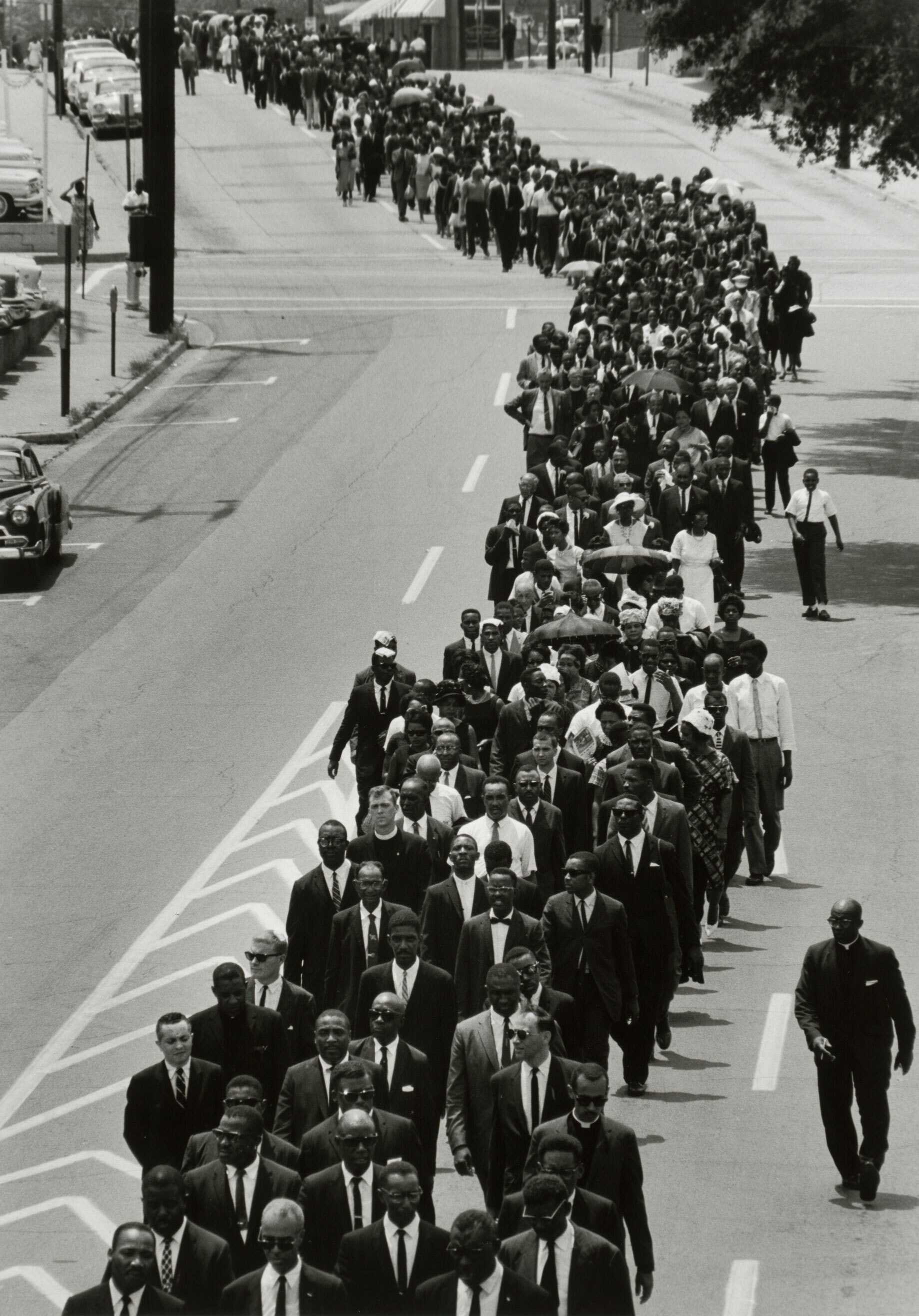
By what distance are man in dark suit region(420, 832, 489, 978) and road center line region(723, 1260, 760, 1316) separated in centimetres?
257

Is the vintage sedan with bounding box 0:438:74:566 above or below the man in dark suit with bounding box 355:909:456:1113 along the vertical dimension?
below

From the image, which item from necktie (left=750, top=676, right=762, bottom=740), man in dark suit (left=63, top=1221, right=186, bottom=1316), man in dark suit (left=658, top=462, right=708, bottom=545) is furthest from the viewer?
man in dark suit (left=658, top=462, right=708, bottom=545)

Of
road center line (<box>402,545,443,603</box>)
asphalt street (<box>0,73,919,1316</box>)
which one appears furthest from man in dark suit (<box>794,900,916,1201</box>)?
road center line (<box>402,545,443,603</box>)

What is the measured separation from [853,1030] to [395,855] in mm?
2933

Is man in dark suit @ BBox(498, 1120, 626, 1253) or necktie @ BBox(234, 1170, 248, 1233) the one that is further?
necktie @ BBox(234, 1170, 248, 1233)

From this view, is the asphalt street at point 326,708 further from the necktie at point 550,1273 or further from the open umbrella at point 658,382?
the open umbrella at point 658,382

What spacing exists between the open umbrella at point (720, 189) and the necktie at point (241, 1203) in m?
38.4

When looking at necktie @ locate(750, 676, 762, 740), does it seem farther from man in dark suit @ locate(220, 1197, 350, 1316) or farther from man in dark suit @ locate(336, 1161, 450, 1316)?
man in dark suit @ locate(220, 1197, 350, 1316)

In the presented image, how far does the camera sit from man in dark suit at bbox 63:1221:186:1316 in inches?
346

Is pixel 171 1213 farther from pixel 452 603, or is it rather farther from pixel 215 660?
pixel 452 603

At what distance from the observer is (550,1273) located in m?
9.15

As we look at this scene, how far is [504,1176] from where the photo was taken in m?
11.2

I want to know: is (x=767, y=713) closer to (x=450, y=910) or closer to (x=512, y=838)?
(x=512, y=838)

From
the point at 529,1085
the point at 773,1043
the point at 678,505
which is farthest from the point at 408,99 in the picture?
the point at 529,1085
